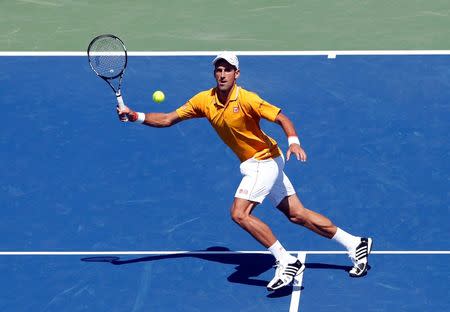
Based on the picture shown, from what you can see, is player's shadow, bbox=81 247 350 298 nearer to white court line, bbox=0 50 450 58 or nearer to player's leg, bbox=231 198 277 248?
player's leg, bbox=231 198 277 248

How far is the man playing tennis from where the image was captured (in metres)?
15.1

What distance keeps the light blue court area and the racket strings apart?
1944 mm

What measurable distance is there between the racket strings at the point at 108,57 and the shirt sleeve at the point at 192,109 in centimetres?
95

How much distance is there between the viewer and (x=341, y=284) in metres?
15.5

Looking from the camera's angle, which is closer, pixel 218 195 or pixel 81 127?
pixel 218 195

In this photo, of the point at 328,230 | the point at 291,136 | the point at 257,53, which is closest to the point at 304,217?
the point at 328,230

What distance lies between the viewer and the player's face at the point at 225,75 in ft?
49.9

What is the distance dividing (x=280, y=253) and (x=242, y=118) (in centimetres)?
161

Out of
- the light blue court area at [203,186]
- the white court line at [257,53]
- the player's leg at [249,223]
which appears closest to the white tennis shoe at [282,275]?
the light blue court area at [203,186]

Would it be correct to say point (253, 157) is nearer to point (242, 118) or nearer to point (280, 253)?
point (242, 118)

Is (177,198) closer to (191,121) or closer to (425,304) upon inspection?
(191,121)

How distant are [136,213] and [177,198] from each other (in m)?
0.65
